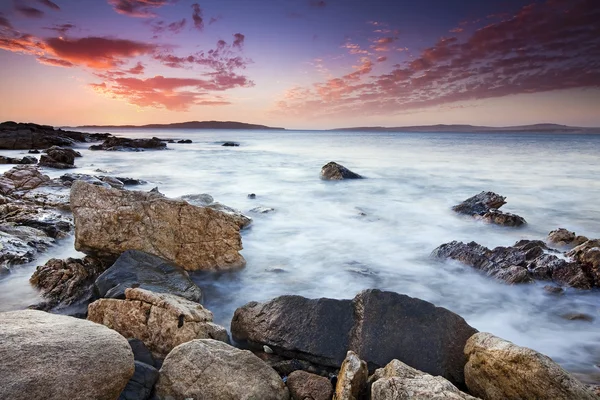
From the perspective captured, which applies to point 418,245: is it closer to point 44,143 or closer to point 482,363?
point 482,363

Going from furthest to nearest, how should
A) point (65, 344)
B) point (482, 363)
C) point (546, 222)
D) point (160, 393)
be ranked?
point (546, 222)
point (482, 363)
point (160, 393)
point (65, 344)

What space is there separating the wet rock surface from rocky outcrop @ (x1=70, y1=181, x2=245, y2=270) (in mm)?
4583

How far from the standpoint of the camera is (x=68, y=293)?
536cm

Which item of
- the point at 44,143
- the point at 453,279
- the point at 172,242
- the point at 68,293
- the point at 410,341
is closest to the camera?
the point at 410,341

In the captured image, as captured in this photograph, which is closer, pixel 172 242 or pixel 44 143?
pixel 172 242

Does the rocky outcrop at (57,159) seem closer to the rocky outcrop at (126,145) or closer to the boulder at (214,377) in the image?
the rocky outcrop at (126,145)

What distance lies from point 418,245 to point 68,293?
6.96 m

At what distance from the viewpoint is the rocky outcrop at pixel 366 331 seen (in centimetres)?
388

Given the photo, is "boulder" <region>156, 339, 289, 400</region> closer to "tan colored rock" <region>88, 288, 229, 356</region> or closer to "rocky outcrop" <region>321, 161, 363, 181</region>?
"tan colored rock" <region>88, 288, 229, 356</region>

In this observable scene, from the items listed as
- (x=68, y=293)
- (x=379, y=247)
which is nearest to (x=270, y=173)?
(x=379, y=247)

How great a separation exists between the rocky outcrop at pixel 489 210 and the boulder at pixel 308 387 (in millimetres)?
8249

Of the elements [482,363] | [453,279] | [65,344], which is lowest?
[453,279]

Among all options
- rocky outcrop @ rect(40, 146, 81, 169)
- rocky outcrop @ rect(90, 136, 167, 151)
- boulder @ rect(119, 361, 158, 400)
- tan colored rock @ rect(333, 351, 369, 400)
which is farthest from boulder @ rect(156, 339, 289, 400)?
rocky outcrop @ rect(90, 136, 167, 151)

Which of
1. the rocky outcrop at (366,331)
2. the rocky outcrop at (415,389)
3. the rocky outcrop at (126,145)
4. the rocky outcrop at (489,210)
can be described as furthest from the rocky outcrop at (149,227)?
the rocky outcrop at (126,145)
